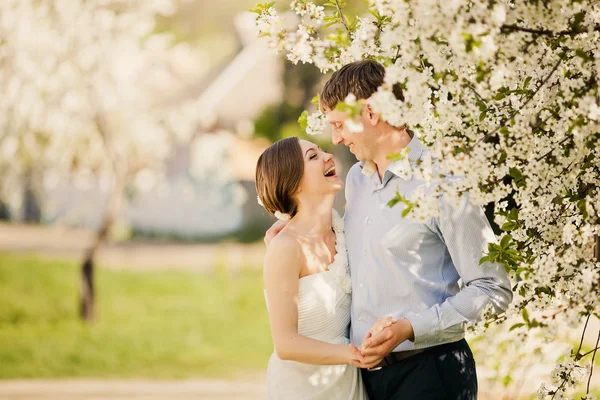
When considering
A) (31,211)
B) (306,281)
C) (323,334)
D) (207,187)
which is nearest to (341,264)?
(306,281)

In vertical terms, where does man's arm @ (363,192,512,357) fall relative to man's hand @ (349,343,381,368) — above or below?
above

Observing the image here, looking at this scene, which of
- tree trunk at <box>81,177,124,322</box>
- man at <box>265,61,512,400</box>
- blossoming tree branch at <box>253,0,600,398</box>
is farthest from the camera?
tree trunk at <box>81,177,124,322</box>

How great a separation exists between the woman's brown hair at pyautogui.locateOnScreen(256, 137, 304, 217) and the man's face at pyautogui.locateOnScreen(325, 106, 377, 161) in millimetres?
189

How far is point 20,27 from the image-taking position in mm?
10062

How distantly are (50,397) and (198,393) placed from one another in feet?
4.79

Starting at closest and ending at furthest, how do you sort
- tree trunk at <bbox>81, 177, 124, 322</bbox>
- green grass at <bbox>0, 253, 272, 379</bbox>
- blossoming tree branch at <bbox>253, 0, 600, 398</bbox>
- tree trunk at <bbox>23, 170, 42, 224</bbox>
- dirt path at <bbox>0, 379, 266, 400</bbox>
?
blossoming tree branch at <bbox>253, 0, 600, 398</bbox>, dirt path at <bbox>0, 379, 266, 400</bbox>, green grass at <bbox>0, 253, 272, 379</bbox>, tree trunk at <bbox>81, 177, 124, 322</bbox>, tree trunk at <bbox>23, 170, 42, 224</bbox>

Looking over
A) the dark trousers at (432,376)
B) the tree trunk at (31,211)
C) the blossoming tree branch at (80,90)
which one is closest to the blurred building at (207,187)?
the tree trunk at (31,211)

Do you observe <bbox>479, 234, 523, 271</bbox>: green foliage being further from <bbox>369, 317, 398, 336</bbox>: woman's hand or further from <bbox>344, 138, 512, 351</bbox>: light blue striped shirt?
<bbox>369, 317, 398, 336</bbox>: woman's hand

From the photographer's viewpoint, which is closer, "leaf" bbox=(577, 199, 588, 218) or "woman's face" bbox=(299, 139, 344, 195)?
"leaf" bbox=(577, 199, 588, 218)

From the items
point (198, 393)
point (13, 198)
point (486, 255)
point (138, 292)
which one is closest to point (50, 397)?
point (198, 393)

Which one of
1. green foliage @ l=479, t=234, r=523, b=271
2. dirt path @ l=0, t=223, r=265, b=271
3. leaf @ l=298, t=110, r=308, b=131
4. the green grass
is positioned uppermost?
leaf @ l=298, t=110, r=308, b=131

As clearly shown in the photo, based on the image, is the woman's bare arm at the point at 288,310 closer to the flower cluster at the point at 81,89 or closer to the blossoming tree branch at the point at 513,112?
the blossoming tree branch at the point at 513,112

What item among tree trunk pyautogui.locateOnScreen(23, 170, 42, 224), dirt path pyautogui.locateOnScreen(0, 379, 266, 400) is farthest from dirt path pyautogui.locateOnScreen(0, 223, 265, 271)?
dirt path pyautogui.locateOnScreen(0, 379, 266, 400)

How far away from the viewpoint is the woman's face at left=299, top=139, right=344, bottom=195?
2.84 meters
